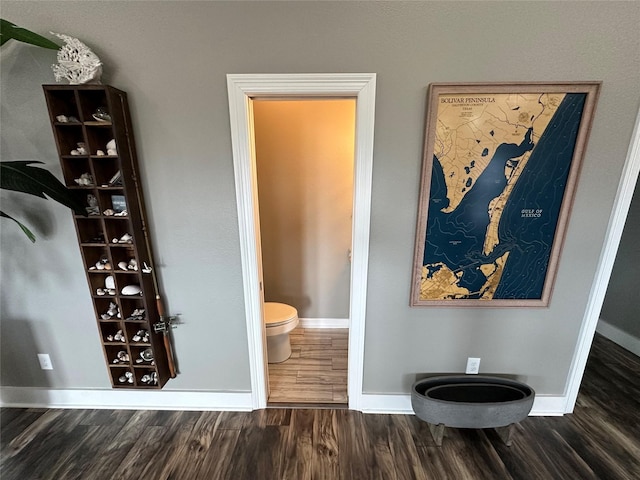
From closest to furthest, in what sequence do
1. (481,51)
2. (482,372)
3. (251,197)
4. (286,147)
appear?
(481,51) → (251,197) → (482,372) → (286,147)

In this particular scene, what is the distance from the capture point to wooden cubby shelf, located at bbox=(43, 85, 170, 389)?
1.31 meters

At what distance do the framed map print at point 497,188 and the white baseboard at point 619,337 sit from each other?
1695 millimetres

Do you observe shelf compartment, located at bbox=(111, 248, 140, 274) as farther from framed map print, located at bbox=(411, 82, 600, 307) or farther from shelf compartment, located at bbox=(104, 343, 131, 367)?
framed map print, located at bbox=(411, 82, 600, 307)

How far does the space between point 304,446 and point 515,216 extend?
1809 mm

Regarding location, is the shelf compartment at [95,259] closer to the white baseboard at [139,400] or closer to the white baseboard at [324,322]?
the white baseboard at [139,400]

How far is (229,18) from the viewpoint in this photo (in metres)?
1.29

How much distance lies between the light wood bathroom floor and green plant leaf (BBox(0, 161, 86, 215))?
1.73 meters

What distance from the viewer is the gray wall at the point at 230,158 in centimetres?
128

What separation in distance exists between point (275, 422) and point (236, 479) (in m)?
0.38

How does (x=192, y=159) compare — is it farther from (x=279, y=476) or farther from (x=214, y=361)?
(x=279, y=476)

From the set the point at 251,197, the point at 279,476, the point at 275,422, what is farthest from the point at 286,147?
the point at 279,476

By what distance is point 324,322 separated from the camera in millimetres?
2867

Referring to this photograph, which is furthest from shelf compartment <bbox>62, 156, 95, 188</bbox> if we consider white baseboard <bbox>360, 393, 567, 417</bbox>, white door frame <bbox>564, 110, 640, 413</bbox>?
white door frame <bbox>564, 110, 640, 413</bbox>

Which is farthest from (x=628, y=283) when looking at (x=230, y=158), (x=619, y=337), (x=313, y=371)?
(x=230, y=158)
